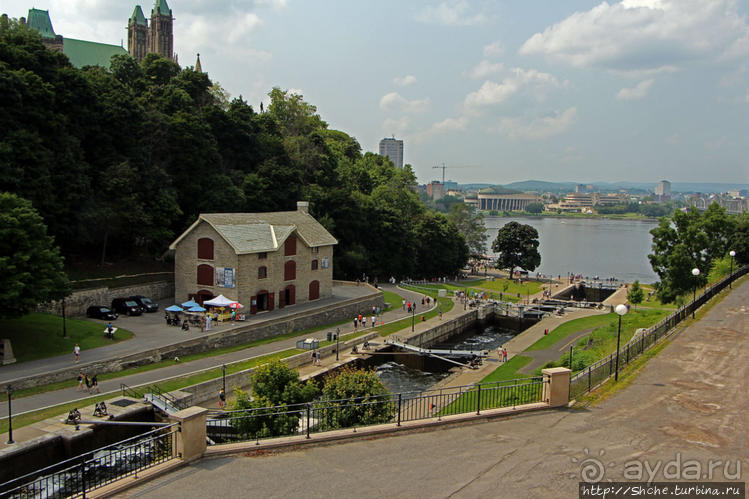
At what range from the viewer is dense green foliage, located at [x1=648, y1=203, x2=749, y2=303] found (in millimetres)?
44594

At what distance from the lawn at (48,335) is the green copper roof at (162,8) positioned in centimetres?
9973

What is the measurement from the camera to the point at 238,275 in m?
40.8

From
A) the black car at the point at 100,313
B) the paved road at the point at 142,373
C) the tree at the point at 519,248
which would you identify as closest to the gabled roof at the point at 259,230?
the paved road at the point at 142,373

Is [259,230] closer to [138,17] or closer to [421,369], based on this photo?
[421,369]

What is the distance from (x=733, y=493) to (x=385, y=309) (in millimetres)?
44339

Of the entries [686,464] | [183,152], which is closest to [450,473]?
[686,464]

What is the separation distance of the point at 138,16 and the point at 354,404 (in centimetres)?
12519

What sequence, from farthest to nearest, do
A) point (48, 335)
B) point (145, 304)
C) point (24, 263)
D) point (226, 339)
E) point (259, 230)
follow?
1. point (259, 230)
2. point (145, 304)
3. point (226, 339)
4. point (48, 335)
5. point (24, 263)

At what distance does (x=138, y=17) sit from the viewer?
117438 mm

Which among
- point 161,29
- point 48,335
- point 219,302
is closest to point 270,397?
point 48,335

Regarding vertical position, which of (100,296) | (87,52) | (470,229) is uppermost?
(87,52)

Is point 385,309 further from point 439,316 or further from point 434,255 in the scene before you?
point 434,255

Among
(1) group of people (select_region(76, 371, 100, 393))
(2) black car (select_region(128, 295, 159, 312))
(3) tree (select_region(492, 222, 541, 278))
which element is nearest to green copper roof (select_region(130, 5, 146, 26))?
(3) tree (select_region(492, 222, 541, 278))

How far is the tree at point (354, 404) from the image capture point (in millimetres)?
16828
